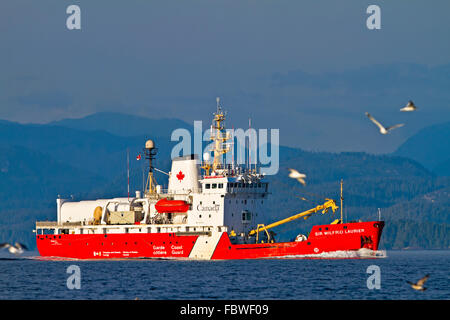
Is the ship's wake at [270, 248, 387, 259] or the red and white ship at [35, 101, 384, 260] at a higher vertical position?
the red and white ship at [35, 101, 384, 260]

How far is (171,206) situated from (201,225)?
364 centimetres

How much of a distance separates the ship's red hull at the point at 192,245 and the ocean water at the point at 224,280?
1009mm

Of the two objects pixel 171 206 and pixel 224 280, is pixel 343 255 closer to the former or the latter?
pixel 171 206

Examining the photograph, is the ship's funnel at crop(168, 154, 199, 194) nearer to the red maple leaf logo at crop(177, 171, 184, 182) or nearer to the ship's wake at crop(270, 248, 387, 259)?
the red maple leaf logo at crop(177, 171, 184, 182)

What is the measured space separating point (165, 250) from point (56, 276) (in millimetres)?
16124

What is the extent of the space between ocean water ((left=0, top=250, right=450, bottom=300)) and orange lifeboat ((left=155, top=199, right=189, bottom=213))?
15.8 ft

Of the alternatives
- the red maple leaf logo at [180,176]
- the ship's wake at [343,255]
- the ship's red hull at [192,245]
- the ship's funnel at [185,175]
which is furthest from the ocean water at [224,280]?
the red maple leaf logo at [180,176]

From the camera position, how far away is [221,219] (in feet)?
259

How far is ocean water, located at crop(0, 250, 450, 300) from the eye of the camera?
53062mm

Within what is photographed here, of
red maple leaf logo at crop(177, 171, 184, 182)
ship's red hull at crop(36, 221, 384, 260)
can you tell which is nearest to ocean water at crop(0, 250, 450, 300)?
ship's red hull at crop(36, 221, 384, 260)

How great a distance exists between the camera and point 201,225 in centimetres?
7988

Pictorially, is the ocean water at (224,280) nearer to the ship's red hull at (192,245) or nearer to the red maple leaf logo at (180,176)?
the ship's red hull at (192,245)
